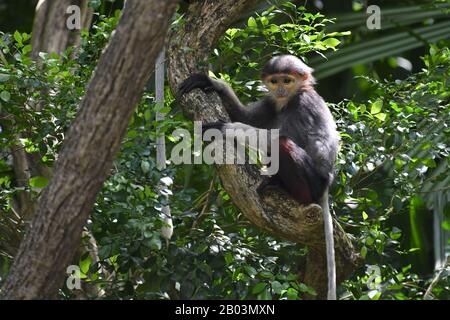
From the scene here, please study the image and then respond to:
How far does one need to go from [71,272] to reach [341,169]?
183 centimetres

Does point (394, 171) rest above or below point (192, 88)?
below

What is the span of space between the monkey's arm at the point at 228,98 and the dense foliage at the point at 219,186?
10cm

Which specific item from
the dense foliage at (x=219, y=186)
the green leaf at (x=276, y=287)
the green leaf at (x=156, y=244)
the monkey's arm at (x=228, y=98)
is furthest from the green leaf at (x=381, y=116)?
the green leaf at (x=156, y=244)

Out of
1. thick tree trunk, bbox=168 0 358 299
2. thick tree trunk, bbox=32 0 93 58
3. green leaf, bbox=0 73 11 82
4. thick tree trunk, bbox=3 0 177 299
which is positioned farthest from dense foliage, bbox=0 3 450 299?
thick tree trunk, bbox=32 0 93 58

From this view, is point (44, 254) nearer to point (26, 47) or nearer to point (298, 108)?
point (26, 47)

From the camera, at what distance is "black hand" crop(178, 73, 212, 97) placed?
530 cm

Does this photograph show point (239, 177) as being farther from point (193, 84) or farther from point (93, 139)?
point (93, 139)

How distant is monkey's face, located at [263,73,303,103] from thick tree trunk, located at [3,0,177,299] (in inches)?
90.5

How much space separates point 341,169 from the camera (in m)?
5.51

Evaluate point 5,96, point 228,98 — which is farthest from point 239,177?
point 5,96

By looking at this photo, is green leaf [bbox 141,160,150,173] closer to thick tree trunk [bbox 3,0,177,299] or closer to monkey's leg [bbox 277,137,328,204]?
thick tree trunk [bbox 3,0,177,299]

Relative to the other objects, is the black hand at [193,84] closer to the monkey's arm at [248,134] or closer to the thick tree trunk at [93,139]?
the monkey's arm at [248,134]
